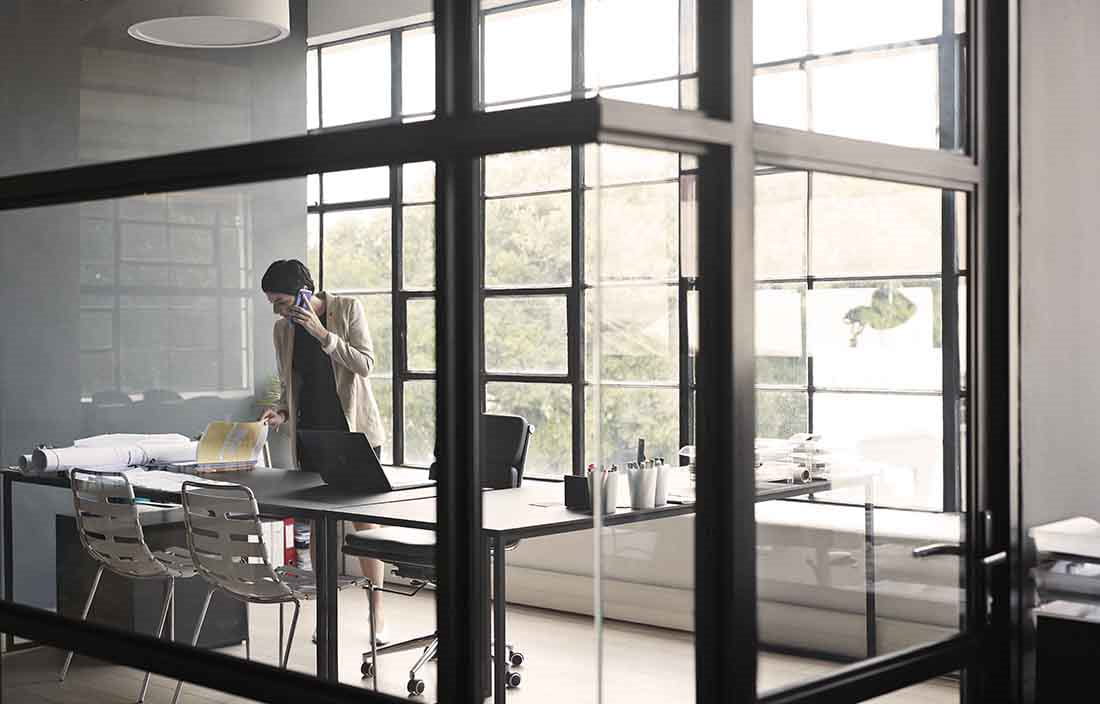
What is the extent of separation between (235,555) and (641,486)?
0.99 meters

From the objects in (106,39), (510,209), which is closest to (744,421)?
(510,209)

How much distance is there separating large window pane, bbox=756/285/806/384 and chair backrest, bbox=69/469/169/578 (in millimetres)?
1424

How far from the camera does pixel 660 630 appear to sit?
6.73 feet

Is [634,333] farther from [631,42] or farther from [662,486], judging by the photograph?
[631,42]

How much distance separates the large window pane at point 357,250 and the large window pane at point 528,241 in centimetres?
20

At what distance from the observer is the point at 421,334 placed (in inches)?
88.9

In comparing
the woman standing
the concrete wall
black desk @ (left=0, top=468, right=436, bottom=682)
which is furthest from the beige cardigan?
the concrete wall

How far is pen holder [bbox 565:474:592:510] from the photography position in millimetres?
2187

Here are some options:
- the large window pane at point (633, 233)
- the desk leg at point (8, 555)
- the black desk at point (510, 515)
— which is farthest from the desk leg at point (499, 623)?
the desk leg at point (8, 555)

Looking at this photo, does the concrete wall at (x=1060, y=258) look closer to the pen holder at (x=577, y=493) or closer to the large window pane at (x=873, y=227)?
the large window pane at (x=873, y=227)

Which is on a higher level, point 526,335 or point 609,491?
point 526,335

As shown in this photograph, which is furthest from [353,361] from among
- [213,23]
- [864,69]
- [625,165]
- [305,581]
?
[864,69]

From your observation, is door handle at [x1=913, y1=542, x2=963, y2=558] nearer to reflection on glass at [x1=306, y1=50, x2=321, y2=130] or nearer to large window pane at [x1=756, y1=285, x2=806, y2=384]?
large window pane at [x1=756, y1=285, x2=806, y2=384]

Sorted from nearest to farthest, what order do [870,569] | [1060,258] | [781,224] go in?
[781,224]
[870,569]
[1060,258]
